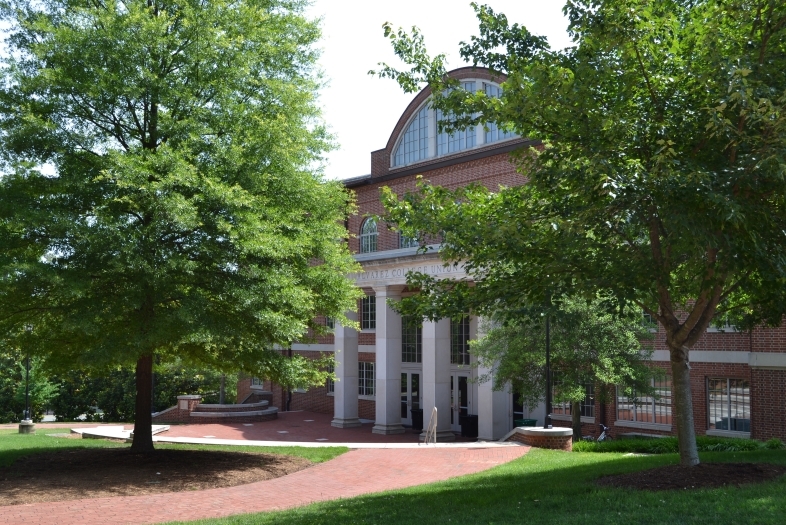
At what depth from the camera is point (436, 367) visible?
2789 centimetres

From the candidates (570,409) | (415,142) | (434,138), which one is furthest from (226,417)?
(570,409)

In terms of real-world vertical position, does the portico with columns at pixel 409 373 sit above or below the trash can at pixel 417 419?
above

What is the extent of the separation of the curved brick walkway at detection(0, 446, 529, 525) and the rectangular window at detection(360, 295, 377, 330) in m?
16.2

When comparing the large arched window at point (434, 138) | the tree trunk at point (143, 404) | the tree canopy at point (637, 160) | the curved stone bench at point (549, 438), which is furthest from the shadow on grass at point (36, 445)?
the large arched window at point (434, 138)

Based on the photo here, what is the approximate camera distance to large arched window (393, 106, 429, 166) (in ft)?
110

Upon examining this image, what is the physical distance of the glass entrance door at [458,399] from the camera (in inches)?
1234

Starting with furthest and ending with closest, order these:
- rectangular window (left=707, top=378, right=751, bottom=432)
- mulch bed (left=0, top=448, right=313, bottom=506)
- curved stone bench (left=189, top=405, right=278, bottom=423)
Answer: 1. curved stone bench (left=189, top=405, right=278, bottom=423)
2. rectangular window (left=707, top=378, right=751, bottom=432)
3. mulch bed (left=0, top=448, right=313, bottom=506)

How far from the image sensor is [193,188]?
1498 cm

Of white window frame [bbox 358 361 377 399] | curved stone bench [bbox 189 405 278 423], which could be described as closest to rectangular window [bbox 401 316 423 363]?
white window frame [bbox 358 361 377 399]

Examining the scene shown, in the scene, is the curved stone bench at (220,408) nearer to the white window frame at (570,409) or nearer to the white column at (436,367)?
the white column at (436,367)

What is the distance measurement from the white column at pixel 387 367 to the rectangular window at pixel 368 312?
5852mm

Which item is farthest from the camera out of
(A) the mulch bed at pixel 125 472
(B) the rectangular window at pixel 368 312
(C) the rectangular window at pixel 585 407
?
(B) the rectangular window at pixel 368 312

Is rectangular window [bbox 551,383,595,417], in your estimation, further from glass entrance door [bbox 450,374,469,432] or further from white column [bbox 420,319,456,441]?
glass entrance door [bbox 450,374,469,432]

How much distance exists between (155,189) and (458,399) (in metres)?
19.8
